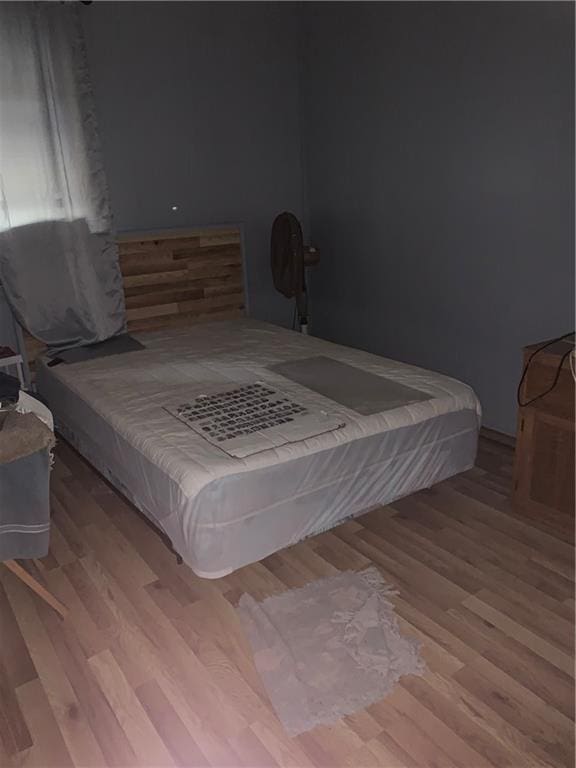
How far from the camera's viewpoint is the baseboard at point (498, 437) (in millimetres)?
3537

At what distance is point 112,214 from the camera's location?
4020mm

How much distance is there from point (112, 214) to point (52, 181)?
426 mm

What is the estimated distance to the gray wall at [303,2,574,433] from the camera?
10.1ft

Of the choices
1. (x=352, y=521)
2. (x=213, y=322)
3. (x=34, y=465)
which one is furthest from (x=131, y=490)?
(x=213, y=322)

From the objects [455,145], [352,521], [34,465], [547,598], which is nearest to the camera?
[34,465]

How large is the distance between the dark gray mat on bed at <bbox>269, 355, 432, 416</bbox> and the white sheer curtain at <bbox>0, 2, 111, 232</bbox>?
5.73ft

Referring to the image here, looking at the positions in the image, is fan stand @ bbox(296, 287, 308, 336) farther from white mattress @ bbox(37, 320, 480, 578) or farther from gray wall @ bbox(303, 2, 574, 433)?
white mattress @ bbox(37, 320, 480, 578)

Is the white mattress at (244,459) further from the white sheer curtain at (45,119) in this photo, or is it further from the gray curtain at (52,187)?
the white sheer curtain at (45,119)

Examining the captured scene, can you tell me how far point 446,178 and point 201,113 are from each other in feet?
5.85

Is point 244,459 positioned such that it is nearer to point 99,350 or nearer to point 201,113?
point 99,350

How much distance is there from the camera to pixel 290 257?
4195mm

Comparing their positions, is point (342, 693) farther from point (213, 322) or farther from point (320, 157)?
point (320, 157)

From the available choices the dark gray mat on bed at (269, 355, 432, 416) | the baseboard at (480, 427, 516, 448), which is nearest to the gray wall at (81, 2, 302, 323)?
the dark gray mat on bed at (269, 355, 432, 416)

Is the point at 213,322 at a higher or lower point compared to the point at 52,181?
lower
